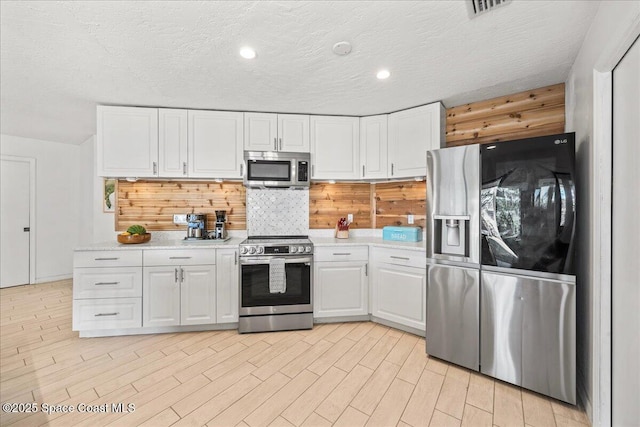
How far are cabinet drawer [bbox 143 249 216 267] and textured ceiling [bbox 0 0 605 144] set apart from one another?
1.58 metres

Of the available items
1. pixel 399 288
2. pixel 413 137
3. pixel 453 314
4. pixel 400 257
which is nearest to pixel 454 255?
pixel 453 314

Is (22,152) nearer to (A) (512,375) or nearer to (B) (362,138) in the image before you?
(B) (362,138)

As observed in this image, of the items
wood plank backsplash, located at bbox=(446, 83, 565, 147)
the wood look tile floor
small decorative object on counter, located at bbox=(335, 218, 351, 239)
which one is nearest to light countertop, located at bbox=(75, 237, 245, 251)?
the wood look tile floor

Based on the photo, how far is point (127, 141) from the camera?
2.88 m

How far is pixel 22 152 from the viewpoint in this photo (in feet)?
13.9

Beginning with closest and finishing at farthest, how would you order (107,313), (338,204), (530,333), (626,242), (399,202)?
(626,242) < (530,333) < (107,313) < (399,202) < (338,204)

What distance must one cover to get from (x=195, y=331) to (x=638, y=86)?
368 centimetres

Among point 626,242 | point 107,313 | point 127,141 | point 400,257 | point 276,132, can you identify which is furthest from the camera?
point 276,132

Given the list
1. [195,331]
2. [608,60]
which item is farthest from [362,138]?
[195,331]

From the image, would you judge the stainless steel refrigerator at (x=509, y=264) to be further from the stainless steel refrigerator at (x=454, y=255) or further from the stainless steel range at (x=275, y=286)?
the stainless steel range at (x=275, y=286)

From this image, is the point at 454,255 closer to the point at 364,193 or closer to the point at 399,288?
the point at 399,288

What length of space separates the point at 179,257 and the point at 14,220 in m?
3.77

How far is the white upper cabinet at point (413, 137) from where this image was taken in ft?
9.13

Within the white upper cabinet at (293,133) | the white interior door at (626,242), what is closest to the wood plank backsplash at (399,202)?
the white upper cabinet at (293,133)
